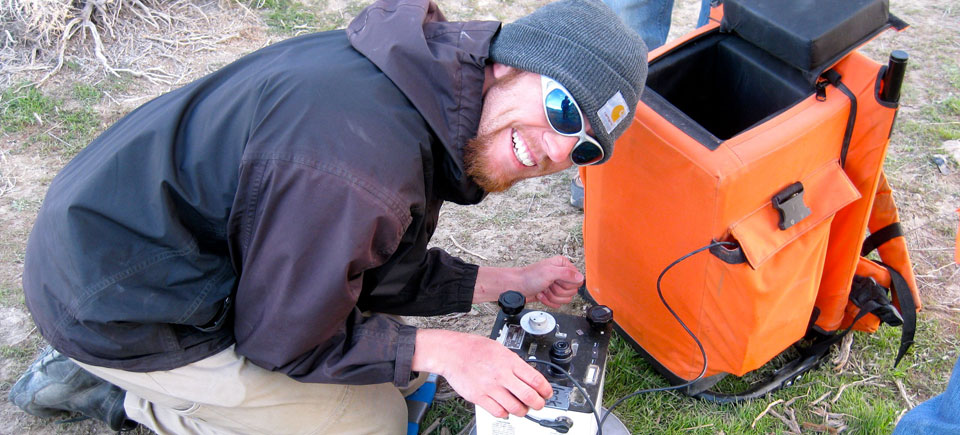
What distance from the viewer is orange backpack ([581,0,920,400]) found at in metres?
1.78

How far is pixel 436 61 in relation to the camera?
1.57m

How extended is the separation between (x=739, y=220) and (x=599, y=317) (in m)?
0.45

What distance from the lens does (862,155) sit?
190 cm

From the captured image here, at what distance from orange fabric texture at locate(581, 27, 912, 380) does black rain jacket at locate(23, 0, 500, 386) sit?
0.55 m

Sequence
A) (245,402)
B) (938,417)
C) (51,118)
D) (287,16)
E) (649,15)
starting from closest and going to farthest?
(938,417) < (245,402) < (649,15) < (51,118) < (287,16)

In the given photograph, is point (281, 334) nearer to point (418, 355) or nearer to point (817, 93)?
point (418, 355)

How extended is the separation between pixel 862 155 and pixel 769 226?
0.35 metres

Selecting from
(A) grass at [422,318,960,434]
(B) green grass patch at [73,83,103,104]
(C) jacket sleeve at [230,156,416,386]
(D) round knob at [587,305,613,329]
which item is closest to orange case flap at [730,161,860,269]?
(D) round knob at [587,305,613,329]

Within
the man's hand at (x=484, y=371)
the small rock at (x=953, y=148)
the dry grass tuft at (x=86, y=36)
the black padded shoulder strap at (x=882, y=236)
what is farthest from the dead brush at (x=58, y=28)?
the small rock at (x=953, y=148)

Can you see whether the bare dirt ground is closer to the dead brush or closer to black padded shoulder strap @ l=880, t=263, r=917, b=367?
the dead brush

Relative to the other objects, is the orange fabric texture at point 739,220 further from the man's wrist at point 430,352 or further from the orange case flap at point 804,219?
the man's wrist at point 430,352

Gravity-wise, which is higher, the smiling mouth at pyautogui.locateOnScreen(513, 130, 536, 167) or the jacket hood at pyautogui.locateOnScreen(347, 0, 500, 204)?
the jacket hood at pyautogui.locateOnScreen(347, 0, 500, 204)

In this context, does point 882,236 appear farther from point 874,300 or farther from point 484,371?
point 484,371

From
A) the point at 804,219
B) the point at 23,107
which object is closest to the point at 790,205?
the point at 804,219
